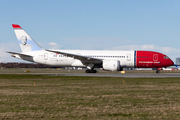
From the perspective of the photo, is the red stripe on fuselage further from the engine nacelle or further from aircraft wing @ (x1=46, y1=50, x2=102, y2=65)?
aircraft wing @ (x1=46, y1=50, x2=102, y2=65)

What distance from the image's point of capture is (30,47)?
153ft

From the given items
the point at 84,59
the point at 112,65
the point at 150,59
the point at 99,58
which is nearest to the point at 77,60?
the point at 84,59

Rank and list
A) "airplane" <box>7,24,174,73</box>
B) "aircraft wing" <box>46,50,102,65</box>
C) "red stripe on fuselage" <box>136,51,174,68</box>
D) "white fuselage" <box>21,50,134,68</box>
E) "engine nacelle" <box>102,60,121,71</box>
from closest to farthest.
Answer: "aircraft wing" <box>46,50,102,65</box>, "engine nacelle" <box>102,60,121,71</box>, "airplane" <box>7,24,174,73</box>, "red stripe on fuselage" <box>136,51,174,68</box>, "white fuselage" <box>21,50,134,68</box>

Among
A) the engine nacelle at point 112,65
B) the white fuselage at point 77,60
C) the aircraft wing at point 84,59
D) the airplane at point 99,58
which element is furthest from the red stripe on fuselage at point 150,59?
the aircraft wing at point 84,59

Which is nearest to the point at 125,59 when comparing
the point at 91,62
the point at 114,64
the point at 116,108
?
the point at 114,64

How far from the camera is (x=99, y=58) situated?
4434cm

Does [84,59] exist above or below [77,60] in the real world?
above

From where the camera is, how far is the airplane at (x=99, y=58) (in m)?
43.2

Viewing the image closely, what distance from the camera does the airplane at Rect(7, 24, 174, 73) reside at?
43250 mm

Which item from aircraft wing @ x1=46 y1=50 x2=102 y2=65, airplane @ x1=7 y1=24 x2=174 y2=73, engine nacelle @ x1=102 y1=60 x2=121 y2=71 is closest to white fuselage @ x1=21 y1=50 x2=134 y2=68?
airplane @ x1=7 y1=24 x2=174 y2=73

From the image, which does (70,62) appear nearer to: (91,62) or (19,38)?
(91,62)

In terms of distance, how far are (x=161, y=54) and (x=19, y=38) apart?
1071 inches

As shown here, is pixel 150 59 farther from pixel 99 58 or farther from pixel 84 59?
pixel 84 59

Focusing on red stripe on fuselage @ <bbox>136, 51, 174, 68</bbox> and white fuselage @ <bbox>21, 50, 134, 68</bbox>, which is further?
white fuselage @ <bbox>21, 50, 134, 68</bbox>
